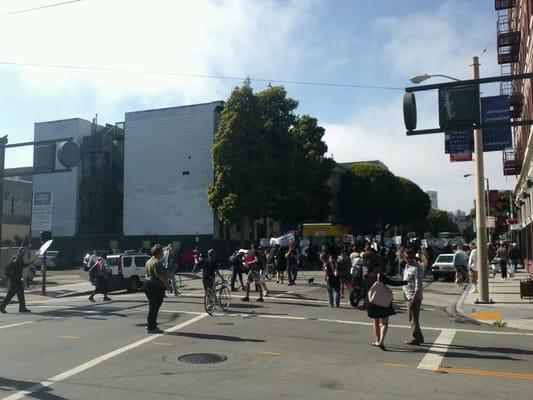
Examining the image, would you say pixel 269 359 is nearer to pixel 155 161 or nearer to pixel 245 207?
pixel 245 207

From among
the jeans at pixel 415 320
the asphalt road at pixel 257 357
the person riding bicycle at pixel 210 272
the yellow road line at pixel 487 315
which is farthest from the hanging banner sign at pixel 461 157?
the jeans at pixel 415 320

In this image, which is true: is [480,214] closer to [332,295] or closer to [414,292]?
[332,295]

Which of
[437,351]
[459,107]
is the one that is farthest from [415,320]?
[459,107]

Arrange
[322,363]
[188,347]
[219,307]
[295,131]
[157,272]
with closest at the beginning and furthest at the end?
[322,363]
[188,347]
[157,272]
[219,307]
[295,131]

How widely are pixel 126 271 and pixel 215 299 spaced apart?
10.6 meters

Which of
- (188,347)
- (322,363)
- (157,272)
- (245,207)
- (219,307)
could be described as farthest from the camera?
(245,207)

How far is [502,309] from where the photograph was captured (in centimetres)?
1588

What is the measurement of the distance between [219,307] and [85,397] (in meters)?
8.95

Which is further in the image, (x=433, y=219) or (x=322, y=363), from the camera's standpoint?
(x=433, y=219)

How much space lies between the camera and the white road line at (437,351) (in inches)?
339

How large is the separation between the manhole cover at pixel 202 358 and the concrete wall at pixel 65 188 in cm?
4429

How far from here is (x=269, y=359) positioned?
8.98m

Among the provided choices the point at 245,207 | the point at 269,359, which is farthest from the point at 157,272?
the point at 245,207

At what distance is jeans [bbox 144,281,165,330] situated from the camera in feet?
38.2
